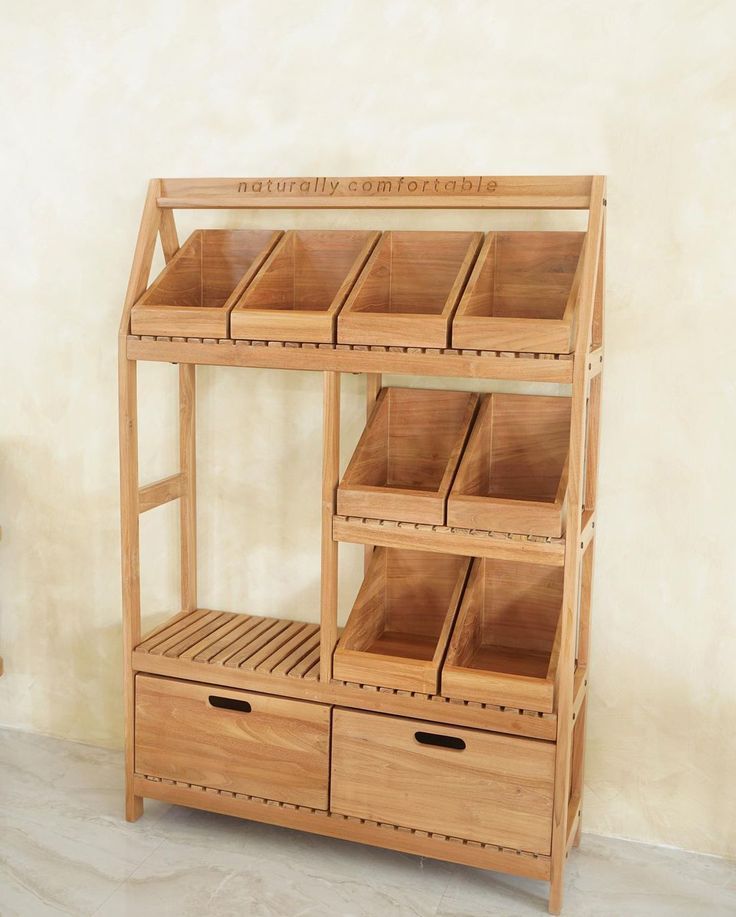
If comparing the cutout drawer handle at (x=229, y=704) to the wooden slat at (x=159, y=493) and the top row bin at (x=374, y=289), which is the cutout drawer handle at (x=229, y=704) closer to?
the wooden slat at (x=159, y=493)

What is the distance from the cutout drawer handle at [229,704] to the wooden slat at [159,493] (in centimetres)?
52

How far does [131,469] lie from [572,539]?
1.12 metres

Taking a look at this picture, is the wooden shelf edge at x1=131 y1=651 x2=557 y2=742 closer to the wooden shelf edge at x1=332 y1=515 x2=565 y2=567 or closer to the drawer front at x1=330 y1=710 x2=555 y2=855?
the drawer front at x1=330 y1=710 x2=555 y2=855

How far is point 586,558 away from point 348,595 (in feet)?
2.25

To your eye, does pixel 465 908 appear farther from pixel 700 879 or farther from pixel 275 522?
pixel 275 522

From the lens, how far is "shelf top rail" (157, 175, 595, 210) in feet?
7.06

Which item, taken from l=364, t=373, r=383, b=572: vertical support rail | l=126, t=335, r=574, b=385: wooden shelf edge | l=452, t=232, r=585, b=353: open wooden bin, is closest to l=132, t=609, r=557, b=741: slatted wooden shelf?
l=364, t=373, r=383, b=572: vertical support rail

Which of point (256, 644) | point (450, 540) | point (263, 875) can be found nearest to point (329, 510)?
point (450, 540)

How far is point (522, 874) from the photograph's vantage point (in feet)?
7.38

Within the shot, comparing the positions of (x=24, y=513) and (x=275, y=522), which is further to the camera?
(x=24, y=513)

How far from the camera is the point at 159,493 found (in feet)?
8.70

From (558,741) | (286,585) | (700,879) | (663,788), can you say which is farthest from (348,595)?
(700,879)

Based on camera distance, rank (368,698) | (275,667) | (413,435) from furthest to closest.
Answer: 1. (413,435)
2. (275,667)
3. (368,698)

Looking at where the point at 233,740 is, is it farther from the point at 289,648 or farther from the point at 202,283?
the point at 202,283
